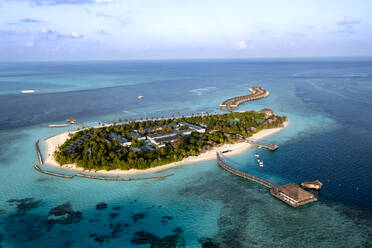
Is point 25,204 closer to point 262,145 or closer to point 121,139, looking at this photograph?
point 121,139

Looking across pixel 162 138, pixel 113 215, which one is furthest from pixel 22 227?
pixel 162 138

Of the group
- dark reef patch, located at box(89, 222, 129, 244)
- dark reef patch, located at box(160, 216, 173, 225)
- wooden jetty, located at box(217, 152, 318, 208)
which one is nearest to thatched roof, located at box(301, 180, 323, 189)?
wooden jetty, located at box(217, 152, 318, 208)

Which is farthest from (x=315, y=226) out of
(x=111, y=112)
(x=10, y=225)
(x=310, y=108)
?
(x=111, y=112)

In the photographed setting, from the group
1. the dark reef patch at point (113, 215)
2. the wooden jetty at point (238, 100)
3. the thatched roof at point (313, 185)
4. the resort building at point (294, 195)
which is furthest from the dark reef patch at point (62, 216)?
the wooden jetty at point (238, 100)

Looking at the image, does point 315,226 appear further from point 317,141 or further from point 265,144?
point 317,141

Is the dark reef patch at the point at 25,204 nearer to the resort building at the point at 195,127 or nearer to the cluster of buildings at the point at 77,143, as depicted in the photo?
the cluster of buildings at the point at 77,143

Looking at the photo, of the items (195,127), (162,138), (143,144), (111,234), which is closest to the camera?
(111,234)
